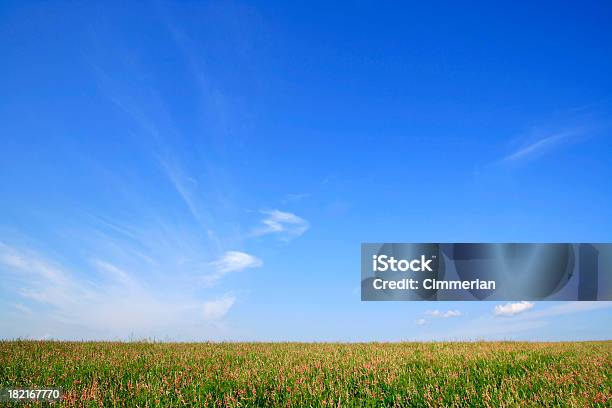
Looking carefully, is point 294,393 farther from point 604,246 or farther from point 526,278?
point 604,246

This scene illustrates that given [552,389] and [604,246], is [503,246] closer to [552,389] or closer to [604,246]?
[604,246]

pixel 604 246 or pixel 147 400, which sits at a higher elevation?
pixel 604 246

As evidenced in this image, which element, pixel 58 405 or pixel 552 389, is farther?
pixel 552 389

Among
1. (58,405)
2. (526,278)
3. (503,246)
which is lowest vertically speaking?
(58,405)

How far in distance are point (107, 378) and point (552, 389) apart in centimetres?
695

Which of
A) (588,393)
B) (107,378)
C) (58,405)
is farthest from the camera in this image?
(107,378)

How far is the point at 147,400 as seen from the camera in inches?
254

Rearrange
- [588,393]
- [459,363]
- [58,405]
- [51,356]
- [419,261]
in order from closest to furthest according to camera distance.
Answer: [58,405], [588,393], [459,363], [51,356], [419,261]

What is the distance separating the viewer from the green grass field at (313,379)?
659cm

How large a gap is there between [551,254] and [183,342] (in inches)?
482

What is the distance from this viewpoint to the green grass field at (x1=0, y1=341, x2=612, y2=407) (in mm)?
6586

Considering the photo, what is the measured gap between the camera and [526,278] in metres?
15.9

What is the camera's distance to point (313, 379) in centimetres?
746

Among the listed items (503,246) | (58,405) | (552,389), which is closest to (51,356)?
(58,405)
